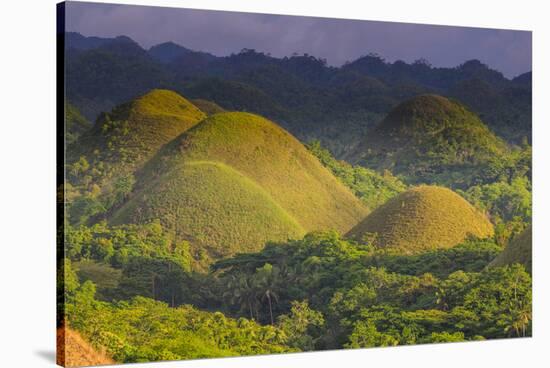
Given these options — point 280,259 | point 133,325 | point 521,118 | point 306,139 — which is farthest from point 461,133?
point 133,325

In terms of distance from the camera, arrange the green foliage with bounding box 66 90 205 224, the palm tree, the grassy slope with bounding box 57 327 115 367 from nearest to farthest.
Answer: the grassy slope with bounding box 57 327 115 367 → the green foliage with bounding box 66 90 205 224 → the palm tree

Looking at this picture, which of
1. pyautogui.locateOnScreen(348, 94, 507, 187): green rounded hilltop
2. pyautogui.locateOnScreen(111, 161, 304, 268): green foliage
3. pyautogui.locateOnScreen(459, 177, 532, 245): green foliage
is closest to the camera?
pyautogui.locateOnScreen(111, 161, 304, 268): green foliage

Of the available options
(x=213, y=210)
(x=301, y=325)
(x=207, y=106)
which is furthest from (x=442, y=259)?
(x=207, y=106)

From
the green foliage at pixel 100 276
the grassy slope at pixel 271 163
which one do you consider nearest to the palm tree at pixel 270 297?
the grassy slope at pixel 271 163

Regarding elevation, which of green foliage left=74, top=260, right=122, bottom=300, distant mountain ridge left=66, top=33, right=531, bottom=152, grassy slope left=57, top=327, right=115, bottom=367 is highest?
distant mountain ridge left=66, top=33, right=531, bottom=152

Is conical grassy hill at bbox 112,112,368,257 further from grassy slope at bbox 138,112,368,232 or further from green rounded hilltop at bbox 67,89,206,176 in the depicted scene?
green rounded hilltop at bbox 67,89,206,176

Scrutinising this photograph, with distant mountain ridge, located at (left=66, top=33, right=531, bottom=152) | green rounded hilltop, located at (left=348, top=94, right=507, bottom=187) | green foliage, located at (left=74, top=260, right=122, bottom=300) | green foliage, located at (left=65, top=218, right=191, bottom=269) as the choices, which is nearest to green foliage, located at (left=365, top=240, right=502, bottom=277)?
green rounded hilltop, located at (left=348, top=94, right=507, bottom=187)

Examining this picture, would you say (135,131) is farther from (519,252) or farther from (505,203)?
(519,252)
